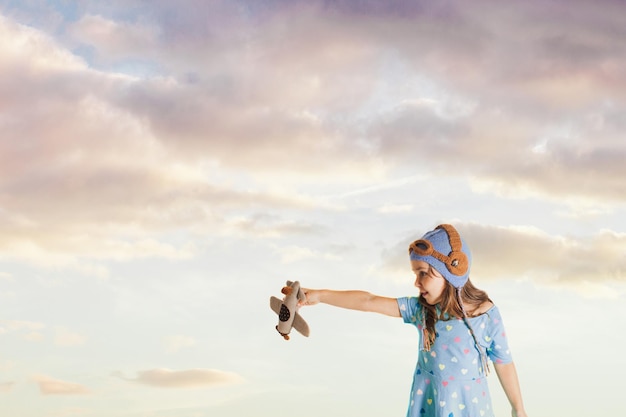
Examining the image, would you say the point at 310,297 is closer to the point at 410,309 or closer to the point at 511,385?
the point at 410,309

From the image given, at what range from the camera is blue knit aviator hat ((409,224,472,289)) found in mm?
6539

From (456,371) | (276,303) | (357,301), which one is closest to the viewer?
(456,371)

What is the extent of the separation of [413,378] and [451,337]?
39 centimetres

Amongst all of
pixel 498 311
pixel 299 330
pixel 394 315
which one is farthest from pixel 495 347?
pixel 299 330

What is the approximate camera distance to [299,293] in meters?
6.64

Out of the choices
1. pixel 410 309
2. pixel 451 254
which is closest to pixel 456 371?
pixel 410 309

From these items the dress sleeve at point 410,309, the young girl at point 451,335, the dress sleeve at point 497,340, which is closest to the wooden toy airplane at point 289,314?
the young girl at point 451,335

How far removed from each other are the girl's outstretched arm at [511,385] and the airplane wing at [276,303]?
1487 mm

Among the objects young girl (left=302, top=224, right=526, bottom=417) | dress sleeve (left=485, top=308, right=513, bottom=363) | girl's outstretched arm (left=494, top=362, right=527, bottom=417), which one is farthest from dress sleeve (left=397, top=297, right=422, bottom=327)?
girl's outstretched arm (left=494, top=362, right=527, bottom=417)

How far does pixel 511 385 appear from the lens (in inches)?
263

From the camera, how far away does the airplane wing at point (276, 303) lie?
6602 mm

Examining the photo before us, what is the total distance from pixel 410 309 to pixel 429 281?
0.28m

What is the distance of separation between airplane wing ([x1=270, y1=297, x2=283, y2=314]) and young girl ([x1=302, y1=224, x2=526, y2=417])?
17 centimetres

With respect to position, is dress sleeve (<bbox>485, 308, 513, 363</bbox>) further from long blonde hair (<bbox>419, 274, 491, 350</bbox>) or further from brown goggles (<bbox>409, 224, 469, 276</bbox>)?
brown goggles (<bbox>409, 224, 469, 276</bbox>)
